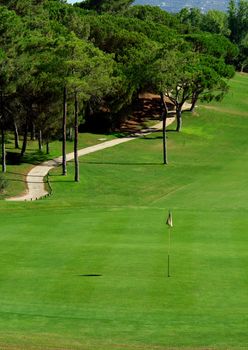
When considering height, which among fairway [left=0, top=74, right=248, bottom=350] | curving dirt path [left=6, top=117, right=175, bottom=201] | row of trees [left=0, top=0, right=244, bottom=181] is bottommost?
curving dirt path [left=6, top=117, right=175, bottom=201]

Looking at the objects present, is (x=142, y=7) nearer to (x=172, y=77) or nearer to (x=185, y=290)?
(x=172, y=77)

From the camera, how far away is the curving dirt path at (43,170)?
181 feet

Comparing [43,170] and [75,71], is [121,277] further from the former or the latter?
[43,170]

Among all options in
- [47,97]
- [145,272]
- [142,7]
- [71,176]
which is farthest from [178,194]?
[142,7]

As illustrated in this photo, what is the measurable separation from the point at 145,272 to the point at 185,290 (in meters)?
2.45

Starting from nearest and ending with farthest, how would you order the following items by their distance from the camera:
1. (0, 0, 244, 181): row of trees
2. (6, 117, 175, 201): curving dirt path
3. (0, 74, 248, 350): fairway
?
(0, 74, 248, 350): fairway, (6, 117, 175, 201): curving dirt path, (0, 0, 244, 181): row of trees

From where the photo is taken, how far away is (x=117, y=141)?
286 feet

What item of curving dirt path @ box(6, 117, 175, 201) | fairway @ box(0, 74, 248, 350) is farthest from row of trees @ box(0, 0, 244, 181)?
fairway @ box(0, 74, 248, 350)

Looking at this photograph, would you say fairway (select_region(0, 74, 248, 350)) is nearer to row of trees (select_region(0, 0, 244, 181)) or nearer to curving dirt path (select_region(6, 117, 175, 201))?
curving dirt path (select_region(6, 117, 175, 201))

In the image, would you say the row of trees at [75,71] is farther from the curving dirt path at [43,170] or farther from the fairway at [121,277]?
the fairway at [121,277]

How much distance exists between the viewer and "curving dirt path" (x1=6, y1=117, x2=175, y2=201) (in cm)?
5506

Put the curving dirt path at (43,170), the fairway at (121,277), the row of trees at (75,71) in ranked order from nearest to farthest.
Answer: the fairway at (121,277) < the curving dirt path at (43,170) < the row of trees at (75,71)

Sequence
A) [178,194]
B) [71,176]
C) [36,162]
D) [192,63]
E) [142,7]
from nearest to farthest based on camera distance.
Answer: [178,194] → [71,176] → [36,162] → [192,63] → [142,7]

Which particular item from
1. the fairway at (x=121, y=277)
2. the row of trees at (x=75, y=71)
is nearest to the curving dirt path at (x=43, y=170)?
the row of trees at (x=75, y=71)
